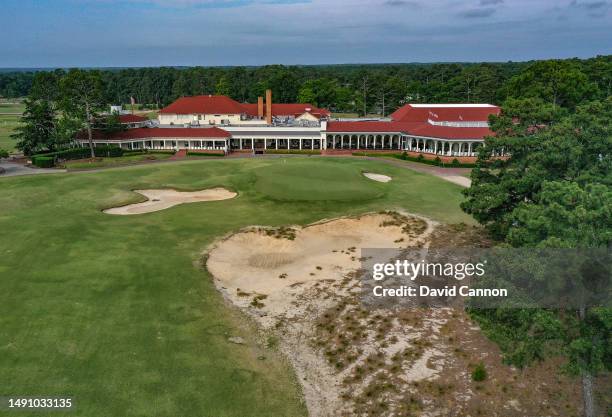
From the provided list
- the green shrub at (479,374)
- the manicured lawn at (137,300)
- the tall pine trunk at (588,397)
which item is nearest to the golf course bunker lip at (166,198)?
the manicured lawn at (137,300)

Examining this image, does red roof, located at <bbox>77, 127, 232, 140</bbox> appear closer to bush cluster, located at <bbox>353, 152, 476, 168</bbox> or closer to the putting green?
bush cluster, located at <bbox>353, 152, 476, 168</bbox>

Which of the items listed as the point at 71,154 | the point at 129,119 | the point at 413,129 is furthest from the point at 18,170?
the point at 413,129

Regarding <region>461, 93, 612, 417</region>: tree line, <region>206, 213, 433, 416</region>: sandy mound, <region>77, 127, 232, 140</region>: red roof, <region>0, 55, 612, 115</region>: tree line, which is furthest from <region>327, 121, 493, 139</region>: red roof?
<region>461, 93, 612, 417</region>: tree line

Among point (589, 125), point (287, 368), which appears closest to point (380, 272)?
point (287, 368)

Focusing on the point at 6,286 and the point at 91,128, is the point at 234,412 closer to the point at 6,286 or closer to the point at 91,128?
the point at 6,286

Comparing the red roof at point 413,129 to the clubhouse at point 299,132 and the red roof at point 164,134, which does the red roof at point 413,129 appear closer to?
the clubhouse at point 299,132

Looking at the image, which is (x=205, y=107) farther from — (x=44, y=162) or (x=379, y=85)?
(x=379, y=85)
